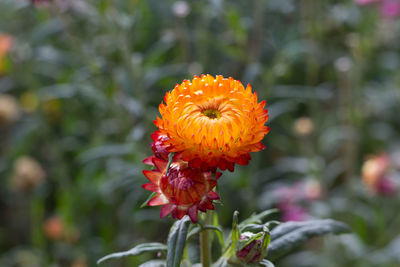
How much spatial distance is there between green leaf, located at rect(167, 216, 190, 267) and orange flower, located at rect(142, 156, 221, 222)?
3cm

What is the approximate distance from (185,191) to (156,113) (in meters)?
1.05

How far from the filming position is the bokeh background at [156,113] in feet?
5.10

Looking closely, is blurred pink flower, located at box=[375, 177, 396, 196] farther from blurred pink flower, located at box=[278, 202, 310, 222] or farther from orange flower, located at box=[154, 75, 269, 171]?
orange flower, located at box=[154, 75, 269, 171]

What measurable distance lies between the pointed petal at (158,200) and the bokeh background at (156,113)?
27.9 inches

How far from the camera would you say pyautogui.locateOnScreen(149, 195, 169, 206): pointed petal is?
651mm

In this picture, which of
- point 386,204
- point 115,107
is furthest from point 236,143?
point 386,204

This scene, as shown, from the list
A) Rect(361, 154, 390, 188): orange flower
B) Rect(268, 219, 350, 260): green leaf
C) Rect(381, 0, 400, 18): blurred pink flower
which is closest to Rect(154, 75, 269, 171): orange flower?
Rect(268, 219, 350, 260): green leaf

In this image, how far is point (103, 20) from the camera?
1477 mm

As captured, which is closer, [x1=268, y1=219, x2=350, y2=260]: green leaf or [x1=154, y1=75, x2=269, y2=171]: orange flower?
[x1=154, y1=75, x2=269, y2=171]: orange flower

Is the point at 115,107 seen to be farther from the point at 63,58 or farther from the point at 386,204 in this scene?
the point at 386,204

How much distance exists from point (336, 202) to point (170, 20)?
3.43 feet

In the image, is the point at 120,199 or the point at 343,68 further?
the point at 120,199

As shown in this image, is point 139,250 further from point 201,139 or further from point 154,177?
point 201,139

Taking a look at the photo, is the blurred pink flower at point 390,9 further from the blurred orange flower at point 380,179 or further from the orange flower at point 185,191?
the orange flower at point 185,191
